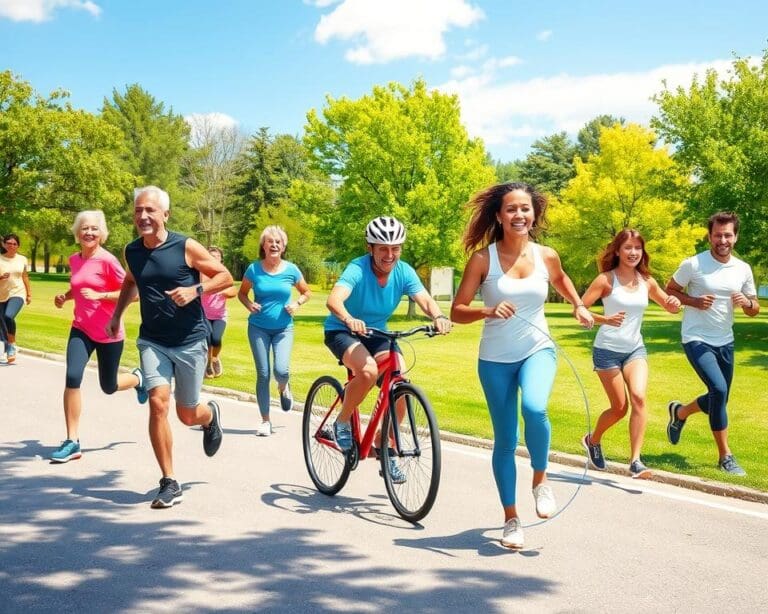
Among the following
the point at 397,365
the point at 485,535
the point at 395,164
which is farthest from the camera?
the point at 395,164

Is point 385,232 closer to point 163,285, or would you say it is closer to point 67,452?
point 163,285

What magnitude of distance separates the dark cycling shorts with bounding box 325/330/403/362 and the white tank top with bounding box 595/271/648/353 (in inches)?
79.3

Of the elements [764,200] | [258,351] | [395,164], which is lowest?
[258,351]

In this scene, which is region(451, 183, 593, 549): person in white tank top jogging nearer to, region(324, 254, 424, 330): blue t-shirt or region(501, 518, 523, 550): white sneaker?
region(501, 518, 523, 550): white sneaker

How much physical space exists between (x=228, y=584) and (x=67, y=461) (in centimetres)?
333

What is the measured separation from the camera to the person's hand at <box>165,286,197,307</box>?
17.8ft

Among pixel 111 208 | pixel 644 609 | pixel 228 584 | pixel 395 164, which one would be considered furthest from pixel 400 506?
pixel 111 208

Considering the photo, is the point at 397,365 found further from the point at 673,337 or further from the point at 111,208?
the point at 111,208

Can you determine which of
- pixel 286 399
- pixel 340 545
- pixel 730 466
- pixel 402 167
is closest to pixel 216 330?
pixel 286 399

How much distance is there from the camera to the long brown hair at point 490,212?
5.05 meters

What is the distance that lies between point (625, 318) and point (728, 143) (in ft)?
68.4

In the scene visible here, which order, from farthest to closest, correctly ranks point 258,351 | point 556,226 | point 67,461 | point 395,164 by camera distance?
1. point 556,226
2. point 395,164
3. point 258,351
4. point 67,461

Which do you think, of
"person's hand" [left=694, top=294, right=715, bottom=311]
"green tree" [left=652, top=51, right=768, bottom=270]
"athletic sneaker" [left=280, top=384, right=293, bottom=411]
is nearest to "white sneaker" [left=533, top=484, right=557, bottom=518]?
"person's hand" [left=694, top=294, right=715, bottom=311]

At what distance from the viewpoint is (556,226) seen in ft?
145
